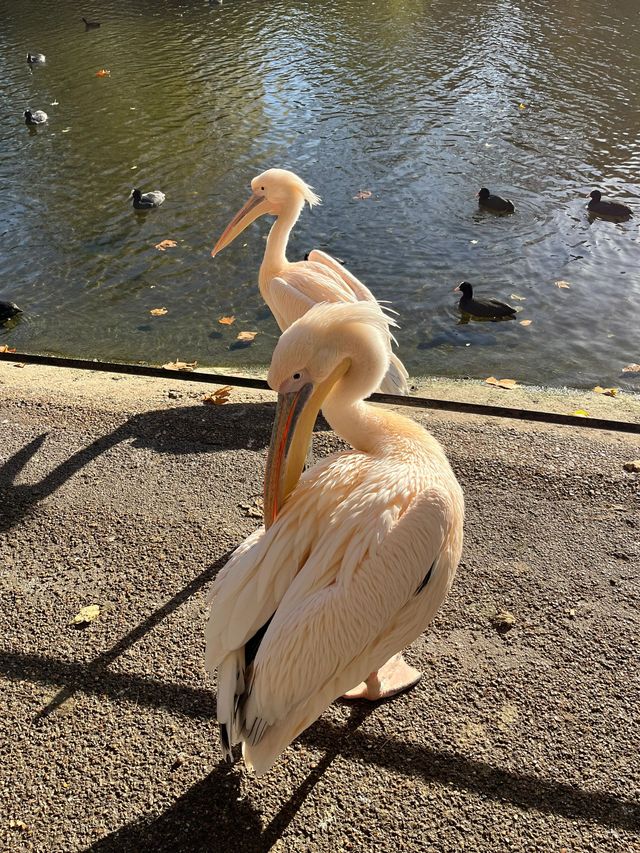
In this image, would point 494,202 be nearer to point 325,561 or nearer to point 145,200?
point 145,200

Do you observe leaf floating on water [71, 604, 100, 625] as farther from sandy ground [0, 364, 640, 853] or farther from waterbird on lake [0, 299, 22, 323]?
waterbird on lake [0, 299, 22, 323]

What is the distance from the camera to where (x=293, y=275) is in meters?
4.12

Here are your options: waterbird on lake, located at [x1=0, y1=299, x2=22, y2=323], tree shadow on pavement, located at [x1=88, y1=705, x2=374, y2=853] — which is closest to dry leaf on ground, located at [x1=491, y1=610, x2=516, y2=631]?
tree shadow on pavement, located at [x1=88, y1=705, x2=374, y2=853]

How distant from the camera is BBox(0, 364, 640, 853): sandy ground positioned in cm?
229

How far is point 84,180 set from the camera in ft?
28.4

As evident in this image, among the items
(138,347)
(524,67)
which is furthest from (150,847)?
(524,67)

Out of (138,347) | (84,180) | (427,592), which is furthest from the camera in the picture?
(84,180)

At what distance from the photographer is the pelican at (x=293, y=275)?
13.2ft

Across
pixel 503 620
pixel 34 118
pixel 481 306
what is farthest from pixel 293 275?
pixel 34 118

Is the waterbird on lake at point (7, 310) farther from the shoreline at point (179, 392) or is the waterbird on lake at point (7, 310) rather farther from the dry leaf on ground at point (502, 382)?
the dry leaf on ground at point (502, 382)

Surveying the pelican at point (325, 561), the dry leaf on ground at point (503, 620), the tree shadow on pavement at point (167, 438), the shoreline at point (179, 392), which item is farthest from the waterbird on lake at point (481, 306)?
the pelican at point (325, 561)

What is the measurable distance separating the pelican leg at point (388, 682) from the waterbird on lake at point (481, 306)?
3.98 meters

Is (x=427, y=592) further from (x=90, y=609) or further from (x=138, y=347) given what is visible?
(x=138, y=347)

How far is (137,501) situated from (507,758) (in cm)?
216
